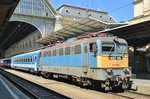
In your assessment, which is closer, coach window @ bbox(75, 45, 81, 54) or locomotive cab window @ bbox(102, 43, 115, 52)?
locomotive cab window @ bbox(102, 43, 115, 52)

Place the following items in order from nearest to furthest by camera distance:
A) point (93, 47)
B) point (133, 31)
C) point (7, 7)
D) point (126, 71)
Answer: point (7, 7) → point (126, 71) → point (93, 47) → point (133, 31)

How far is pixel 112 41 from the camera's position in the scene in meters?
Result: 19.7

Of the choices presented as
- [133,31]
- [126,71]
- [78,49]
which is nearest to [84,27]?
[133,31]

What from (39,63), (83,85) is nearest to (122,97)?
(83,85)

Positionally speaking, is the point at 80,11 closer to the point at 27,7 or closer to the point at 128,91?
the point at 27,7

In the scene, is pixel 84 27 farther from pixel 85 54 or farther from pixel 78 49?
pixel 85 54

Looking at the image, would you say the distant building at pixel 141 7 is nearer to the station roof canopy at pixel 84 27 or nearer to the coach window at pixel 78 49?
the station roof canopy at pixel 84 27

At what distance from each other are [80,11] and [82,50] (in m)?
64.5

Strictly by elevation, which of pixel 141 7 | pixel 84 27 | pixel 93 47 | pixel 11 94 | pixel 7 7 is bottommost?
pixel 11 94

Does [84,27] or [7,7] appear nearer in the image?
[7,7]

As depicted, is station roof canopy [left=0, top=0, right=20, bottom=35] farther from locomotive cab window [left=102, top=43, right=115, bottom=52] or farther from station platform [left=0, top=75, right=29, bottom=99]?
locomotive cab window [left=102, top=43, right=115, bottom=52]

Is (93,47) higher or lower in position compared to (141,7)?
lower

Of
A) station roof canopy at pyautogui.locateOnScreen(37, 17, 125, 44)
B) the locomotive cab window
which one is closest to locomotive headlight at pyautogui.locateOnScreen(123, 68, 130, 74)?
the locomotive cab window

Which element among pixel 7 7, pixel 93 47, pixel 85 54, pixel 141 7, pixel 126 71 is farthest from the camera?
pixel 141 7
